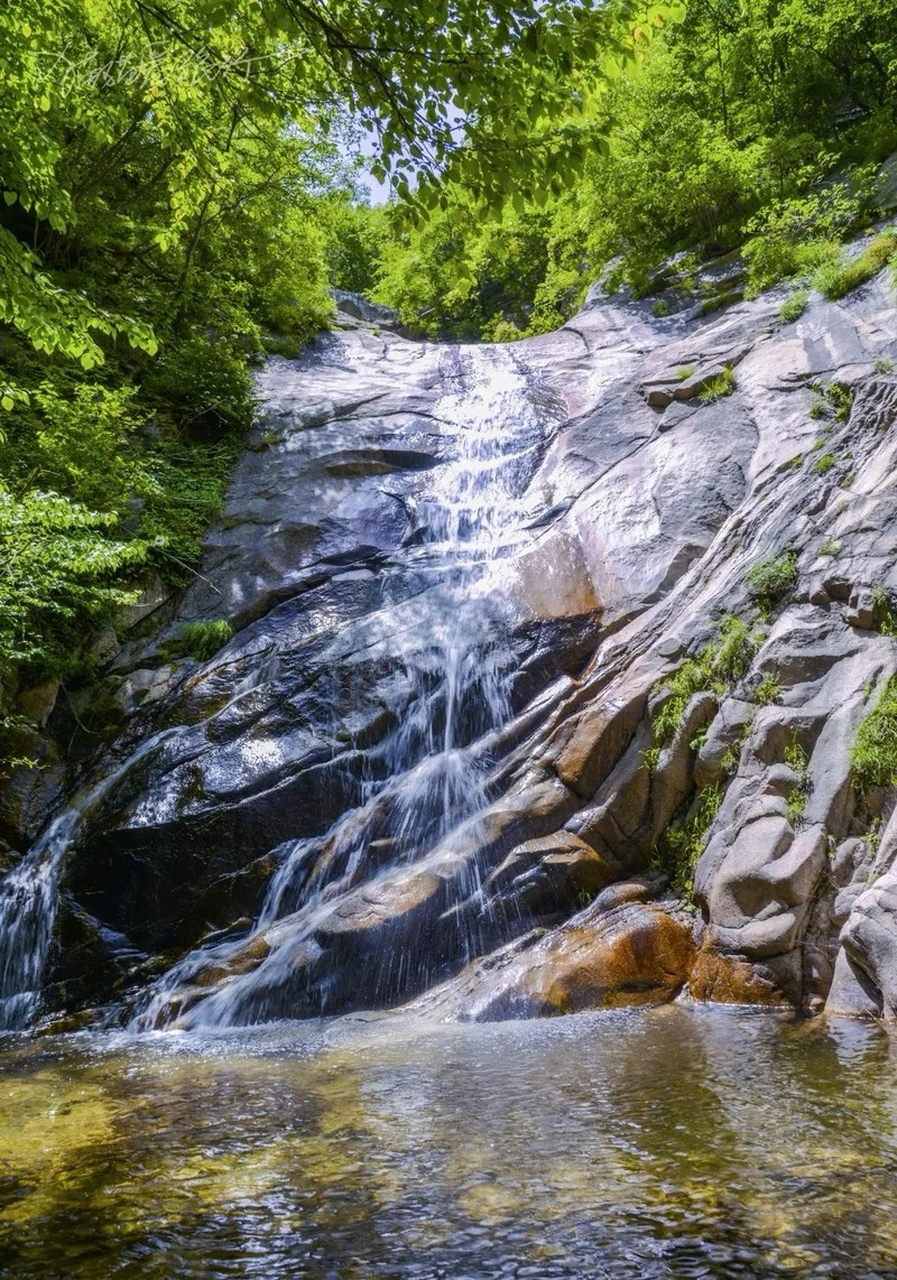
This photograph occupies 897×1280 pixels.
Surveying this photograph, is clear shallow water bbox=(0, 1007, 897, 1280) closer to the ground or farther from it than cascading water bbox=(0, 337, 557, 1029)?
closer to the ground

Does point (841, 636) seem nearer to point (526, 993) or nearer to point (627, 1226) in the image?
point (526, 993)

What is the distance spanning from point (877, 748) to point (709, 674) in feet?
6.27

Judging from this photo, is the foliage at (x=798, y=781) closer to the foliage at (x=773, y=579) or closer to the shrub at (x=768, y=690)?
the shrub at (x=768, y=690)

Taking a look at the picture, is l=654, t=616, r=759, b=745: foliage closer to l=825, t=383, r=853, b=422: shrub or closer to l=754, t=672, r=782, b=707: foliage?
l=754, t=672, r=782, b=707: foliage

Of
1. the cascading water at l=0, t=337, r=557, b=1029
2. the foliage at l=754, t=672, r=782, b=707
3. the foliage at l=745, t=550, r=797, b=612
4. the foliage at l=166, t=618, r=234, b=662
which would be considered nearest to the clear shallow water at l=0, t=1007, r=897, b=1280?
the cascading water at l=0, t=337, r=557, b=1029

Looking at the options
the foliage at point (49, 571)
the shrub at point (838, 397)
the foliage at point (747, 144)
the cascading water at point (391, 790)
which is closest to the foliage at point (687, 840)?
the cascading water at point (391, 790)

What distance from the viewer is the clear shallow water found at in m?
2.34

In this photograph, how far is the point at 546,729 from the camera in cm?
858

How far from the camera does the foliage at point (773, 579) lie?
772 centimetres

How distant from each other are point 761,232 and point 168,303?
1180cm

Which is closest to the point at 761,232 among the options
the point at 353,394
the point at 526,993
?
the point at 353,394

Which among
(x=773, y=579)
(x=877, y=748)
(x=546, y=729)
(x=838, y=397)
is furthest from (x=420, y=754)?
(x=838, y=397)

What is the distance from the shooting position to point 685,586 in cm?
930

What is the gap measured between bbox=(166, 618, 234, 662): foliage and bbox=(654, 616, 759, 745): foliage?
23.0 ft
